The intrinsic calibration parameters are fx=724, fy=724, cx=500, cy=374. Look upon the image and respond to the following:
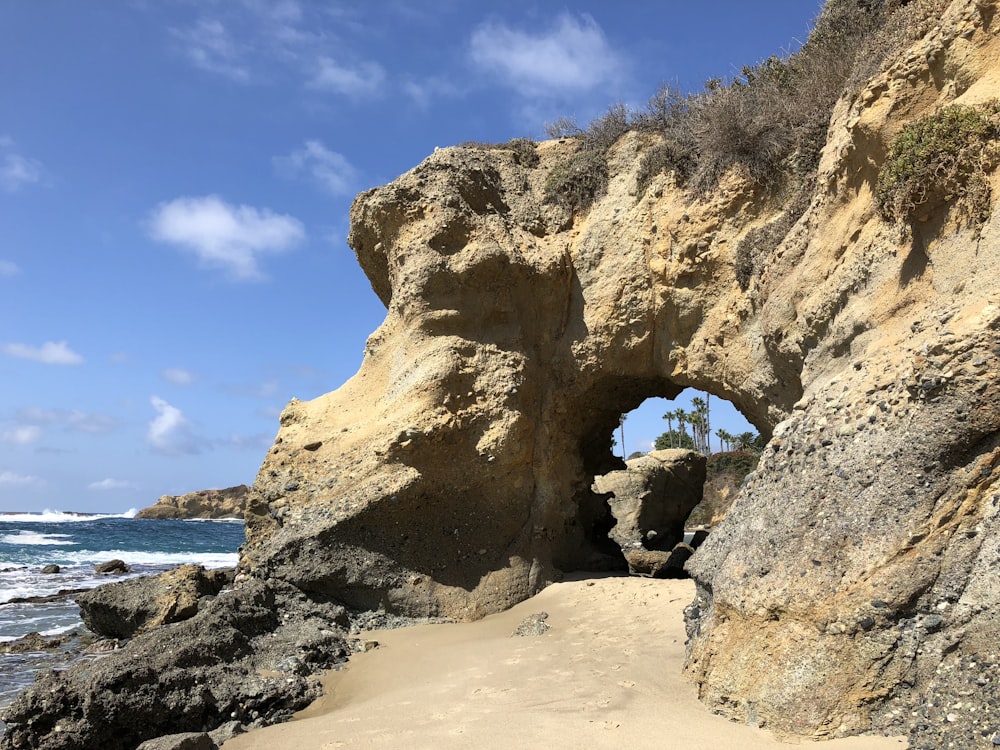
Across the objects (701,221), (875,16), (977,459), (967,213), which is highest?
(875,16)

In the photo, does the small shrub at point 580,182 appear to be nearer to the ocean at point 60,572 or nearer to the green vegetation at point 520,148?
the green vegetation at point 520,148

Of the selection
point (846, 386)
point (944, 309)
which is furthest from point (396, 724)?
point (944, 309)

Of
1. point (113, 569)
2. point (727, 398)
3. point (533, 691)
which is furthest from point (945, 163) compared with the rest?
point (113, 569)

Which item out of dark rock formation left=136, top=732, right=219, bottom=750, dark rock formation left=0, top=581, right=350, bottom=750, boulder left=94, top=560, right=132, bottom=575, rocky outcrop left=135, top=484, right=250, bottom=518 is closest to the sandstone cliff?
dark rock formation left=0, top=581, right=350, bottom=750

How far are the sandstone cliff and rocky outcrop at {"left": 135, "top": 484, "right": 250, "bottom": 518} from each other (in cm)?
6490

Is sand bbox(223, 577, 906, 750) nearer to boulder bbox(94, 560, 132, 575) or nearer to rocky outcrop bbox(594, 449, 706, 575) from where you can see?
rocky outcrop bbox(594, 449, 706, 575)

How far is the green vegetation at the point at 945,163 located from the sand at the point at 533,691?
147 inches

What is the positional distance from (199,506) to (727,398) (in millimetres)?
69914

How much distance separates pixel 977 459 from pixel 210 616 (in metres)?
6.77

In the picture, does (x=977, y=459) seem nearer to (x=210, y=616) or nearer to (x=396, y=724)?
(x=396, y=724)

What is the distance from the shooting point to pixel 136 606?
9367 millimetres

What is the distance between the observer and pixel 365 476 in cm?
917

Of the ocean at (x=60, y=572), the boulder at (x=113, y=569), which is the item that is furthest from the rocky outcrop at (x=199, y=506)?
the boulder at (x=113, y=569)

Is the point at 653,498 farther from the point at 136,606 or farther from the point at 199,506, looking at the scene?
the point at 199,506
